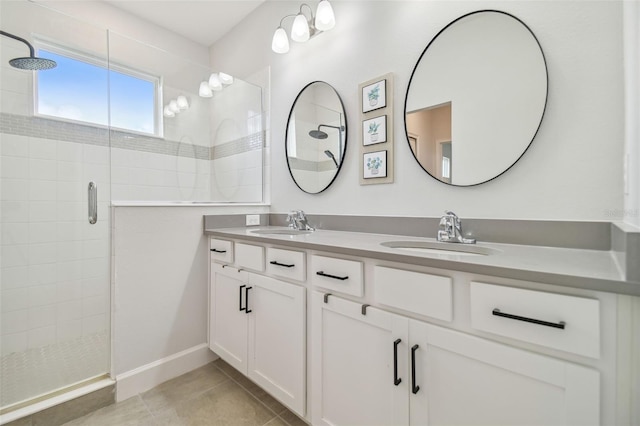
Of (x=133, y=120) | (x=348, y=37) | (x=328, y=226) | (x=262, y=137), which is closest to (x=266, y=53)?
(x=262, y=137)

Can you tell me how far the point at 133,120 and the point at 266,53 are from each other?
121 cm

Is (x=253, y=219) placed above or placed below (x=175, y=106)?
below

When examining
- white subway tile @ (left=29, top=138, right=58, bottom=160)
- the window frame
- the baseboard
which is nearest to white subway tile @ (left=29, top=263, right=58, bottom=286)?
white subway tile @ (left=29, top=138, right=58, bottom=160)

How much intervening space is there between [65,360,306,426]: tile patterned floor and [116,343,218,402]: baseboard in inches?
1.5

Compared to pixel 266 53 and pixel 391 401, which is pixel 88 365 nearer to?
pixel 391 401

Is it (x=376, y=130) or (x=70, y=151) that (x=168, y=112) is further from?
(x=376, y=130)

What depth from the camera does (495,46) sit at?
1.23 meters

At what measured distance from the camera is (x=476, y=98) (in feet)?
4.17

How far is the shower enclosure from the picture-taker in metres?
1.63

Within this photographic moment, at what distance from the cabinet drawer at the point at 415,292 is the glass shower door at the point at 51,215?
1593 millimetres

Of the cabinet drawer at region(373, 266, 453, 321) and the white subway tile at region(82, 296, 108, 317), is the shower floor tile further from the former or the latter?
the cabinet drawer at region(373, 266, 453, 321)

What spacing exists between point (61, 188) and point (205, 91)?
1.35 metres

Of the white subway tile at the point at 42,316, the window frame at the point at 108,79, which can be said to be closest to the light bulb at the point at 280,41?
the window frame at the point at 108,79

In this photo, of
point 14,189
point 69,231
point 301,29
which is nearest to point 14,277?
point 69,231
